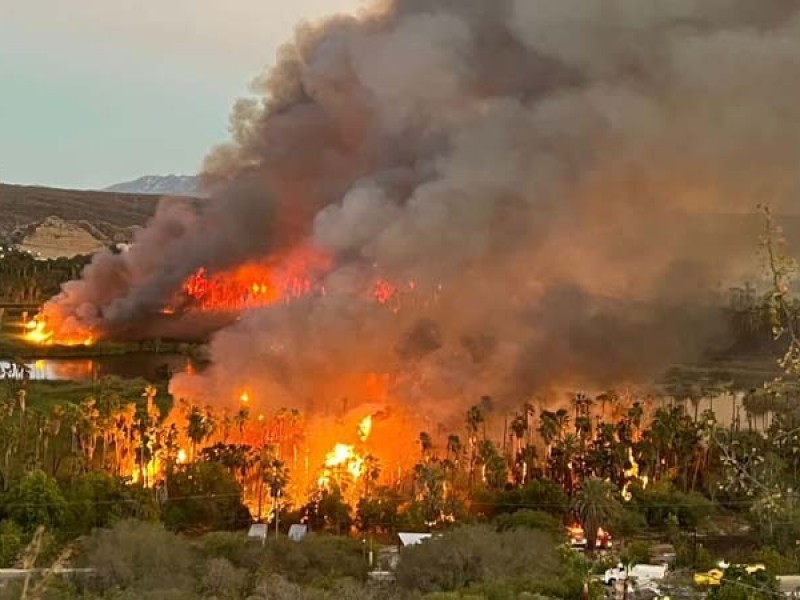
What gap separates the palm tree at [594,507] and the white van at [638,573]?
230 centimetres

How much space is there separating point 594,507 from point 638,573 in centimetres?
358

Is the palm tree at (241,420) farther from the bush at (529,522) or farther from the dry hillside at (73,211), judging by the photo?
the dry hillside at (73,211)

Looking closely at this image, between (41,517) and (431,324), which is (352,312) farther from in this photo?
(41,517)

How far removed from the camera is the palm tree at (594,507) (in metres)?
22.1

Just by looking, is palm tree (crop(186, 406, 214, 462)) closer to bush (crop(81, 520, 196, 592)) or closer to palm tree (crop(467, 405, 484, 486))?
palm tree (crop(467, 405, 484, 486))

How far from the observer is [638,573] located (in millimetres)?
18625

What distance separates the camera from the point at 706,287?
50625mm

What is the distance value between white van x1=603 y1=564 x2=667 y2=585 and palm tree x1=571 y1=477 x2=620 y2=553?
7.55 ft

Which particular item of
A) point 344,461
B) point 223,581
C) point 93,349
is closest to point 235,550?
point 223,581

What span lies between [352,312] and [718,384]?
1677 cm

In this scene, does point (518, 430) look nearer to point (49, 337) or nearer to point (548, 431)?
point (548, 431)

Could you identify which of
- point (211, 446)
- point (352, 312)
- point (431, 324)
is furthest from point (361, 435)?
point (431, 324)

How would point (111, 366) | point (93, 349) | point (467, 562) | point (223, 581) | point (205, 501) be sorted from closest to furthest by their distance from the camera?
point (223, 581) → point (467, 562) → point (205, 501) → point (111, 366) → point (93, 349)

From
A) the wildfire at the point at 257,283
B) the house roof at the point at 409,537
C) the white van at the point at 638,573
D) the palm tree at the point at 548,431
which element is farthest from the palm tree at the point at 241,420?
the white van at the point at 638,573
